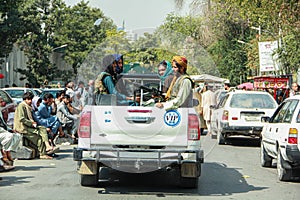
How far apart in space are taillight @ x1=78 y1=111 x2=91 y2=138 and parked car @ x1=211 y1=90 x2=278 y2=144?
8.94m

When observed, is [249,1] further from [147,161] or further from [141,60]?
[147,161]

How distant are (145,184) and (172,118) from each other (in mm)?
1797

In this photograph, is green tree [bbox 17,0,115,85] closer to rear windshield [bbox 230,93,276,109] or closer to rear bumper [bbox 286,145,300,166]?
rear windshield [bbox 230,93,276,109]

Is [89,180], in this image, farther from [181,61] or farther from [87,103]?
[181,61]

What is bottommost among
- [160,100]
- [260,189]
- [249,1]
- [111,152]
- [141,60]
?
[260,189]

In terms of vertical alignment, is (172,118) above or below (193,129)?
above

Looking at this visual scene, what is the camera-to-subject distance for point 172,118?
8961 millimetres

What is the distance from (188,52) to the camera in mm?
10914

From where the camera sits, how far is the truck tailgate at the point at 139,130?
896 cm

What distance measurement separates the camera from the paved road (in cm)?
915

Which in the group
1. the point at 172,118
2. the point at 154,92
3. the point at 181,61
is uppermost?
the point at 181,61

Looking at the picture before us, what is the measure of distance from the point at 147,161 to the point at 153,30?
2677 millimetres

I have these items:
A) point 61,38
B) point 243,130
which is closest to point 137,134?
point 243,130

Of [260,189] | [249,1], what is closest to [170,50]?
[260,189]
